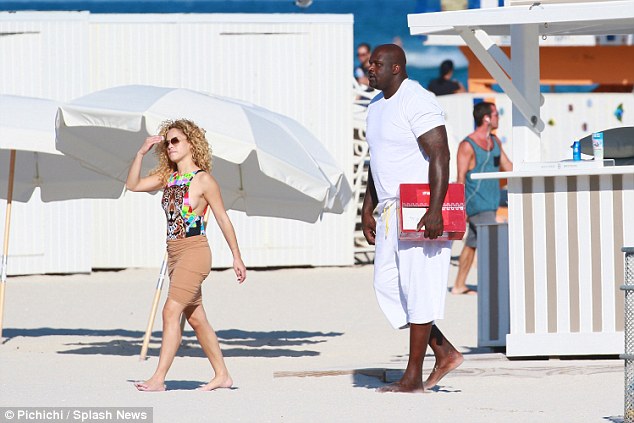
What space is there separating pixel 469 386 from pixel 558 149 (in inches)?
453

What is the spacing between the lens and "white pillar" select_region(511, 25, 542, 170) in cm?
903

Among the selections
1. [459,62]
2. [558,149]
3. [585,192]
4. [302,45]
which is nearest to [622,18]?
[585,192]

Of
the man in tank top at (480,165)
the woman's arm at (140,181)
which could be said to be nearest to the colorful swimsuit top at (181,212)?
the woman's arm at (140,181)

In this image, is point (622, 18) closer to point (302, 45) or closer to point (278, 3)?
point (302, 45)

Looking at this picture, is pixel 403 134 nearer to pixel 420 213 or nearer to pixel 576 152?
pixel 420 213

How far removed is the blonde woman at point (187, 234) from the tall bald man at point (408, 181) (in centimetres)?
84

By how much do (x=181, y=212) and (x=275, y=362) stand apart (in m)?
2.13

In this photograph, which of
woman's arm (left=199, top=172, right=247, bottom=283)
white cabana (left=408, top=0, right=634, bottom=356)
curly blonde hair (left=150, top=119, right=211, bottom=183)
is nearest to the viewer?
woman's arm (left=199, top=172, right=247, bottom=283)

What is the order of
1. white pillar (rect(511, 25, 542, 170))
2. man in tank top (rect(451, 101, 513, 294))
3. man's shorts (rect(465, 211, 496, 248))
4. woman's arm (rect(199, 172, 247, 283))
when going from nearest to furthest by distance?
1. woman's arm (rect(199, 172, 247, 283))
2. white pillar (rect(511, 25, 542, 170))
3. man in tank top (rect(451, 101, 513, 294))
4. man's shorts (rect(465, 211, 496, 248))

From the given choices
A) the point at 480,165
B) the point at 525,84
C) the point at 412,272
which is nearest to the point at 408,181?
the point at 412,272

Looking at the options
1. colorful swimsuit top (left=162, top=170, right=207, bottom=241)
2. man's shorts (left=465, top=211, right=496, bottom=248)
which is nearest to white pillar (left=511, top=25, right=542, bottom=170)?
colorful swimsuit top (left=162, top=170, right=207, bottom=241)

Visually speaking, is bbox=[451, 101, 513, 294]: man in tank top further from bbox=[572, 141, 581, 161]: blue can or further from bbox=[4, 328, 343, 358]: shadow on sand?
bbox=[572, 141, 581, 161]: blue can

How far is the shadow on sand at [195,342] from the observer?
10.4 metres

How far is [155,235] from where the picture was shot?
52.7ft
